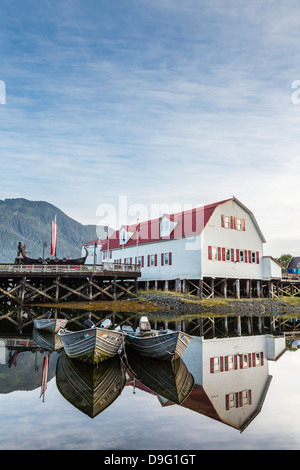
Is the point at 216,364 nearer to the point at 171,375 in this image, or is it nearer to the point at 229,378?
the point at 229,378

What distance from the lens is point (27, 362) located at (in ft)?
50.5

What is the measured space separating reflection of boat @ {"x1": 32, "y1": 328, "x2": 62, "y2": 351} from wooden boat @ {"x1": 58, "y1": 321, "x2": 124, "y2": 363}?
3.73 m

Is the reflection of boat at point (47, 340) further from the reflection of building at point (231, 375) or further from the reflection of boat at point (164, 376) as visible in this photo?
the reflection of building at point (231, 375)

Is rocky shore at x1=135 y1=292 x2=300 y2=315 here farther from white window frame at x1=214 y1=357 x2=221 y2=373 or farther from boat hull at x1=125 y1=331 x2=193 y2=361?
boat hull at x1=125 y1=331 x2=193 y2=361

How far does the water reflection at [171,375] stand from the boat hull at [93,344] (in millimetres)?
343

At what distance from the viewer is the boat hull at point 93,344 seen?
1417cm

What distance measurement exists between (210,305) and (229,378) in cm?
2470

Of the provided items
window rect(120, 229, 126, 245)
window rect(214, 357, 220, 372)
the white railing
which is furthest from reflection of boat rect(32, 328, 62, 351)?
window rect(120, 229, 126, 245)

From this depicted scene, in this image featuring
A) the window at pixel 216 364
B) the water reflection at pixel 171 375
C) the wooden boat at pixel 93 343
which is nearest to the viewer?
the water reflection at pixel 171 375

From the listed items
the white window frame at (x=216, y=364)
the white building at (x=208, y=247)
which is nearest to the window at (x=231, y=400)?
the white window frame at (x=216, y=364)

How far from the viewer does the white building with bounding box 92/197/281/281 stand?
40.4 meters

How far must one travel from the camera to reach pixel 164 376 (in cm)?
1345

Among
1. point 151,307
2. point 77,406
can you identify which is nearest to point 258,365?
point 77,406

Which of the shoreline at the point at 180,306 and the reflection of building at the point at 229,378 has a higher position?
the shoreline at the point at 180,306
